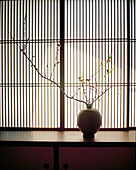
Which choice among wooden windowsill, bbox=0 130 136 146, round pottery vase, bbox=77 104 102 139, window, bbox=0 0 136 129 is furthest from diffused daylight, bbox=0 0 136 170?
round pottery vase, bbox=77 104 102 139

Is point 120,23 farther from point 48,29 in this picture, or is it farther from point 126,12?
point 48,29

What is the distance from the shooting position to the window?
2.52m

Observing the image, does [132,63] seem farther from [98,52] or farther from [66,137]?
[66,137]

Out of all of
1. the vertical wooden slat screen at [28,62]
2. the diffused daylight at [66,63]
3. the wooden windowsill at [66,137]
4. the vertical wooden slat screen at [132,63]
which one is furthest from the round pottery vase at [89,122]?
the vertical wooden slat screen at [132,63]

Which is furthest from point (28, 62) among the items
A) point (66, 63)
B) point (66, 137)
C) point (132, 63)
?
point (132, 63)

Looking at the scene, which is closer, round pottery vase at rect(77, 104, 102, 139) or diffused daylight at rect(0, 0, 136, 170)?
round pottery vase at rect(77, 104, 102, 139)

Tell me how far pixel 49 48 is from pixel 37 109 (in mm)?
981

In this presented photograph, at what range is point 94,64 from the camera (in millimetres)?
2549

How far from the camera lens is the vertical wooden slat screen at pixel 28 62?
2.55 meters

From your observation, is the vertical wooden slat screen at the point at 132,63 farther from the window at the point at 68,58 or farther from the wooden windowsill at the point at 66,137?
the wooden windowsill at the point at 66,137

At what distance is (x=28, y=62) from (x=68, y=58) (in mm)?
630

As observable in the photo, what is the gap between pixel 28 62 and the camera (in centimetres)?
257

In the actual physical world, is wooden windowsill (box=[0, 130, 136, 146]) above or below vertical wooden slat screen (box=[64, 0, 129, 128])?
below

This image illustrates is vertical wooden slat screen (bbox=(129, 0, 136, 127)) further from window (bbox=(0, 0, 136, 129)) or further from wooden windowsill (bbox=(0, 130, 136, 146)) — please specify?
wooden windowsill (bbox=(0, 130, 136, 146))
